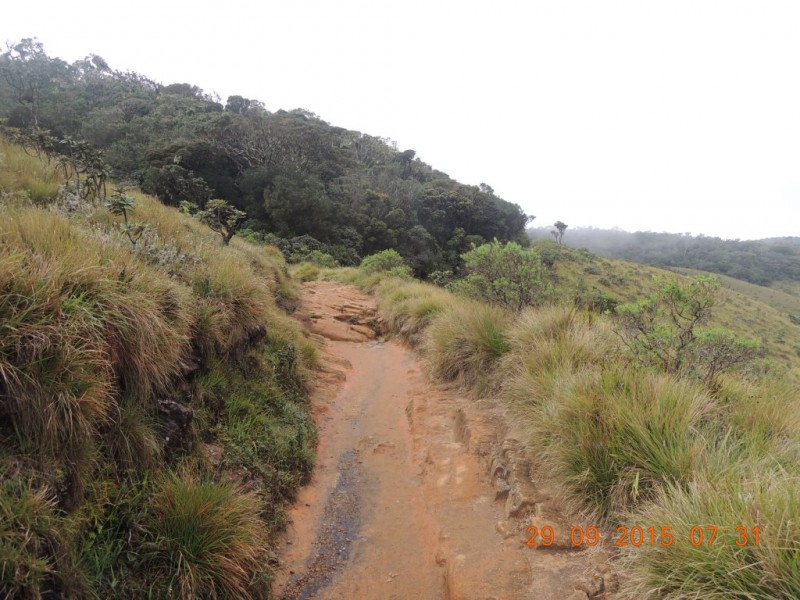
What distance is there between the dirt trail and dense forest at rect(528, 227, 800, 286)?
243 feet

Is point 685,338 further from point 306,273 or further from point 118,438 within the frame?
point 306,273

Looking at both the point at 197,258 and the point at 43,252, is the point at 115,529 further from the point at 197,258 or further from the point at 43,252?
the point at 197,258

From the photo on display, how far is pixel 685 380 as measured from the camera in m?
3.99

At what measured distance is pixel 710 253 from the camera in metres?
107

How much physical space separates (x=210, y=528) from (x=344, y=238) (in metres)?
30.7

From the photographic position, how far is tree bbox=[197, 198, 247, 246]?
34.1ft

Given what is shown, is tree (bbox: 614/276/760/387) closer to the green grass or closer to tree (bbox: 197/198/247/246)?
the green grass

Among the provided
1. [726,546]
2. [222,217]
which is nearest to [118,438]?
[726,546]

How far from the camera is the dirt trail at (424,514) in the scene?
10.2ft

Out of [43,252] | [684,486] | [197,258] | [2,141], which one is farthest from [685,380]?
[2,141]

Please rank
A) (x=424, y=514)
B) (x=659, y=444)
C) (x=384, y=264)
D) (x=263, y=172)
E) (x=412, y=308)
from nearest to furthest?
(x=659, y=444) < (x=424, y=514) < (x=412, y=308) < (x=384, y=264) < (x=263, y=172)
